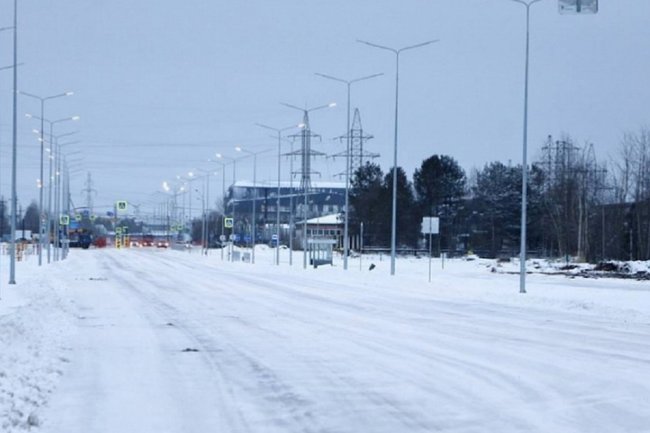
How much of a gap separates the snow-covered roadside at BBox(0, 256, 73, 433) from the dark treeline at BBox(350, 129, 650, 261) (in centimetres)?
5948

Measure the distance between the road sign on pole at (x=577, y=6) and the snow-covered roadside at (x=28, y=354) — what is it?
1454cm

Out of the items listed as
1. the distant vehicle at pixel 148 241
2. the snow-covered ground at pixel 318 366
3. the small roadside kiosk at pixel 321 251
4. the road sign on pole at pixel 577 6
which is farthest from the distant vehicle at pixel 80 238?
the road sign on pole at pixel 577 6

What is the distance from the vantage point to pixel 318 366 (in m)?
15.2

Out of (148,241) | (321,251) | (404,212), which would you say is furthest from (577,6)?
(148,241)

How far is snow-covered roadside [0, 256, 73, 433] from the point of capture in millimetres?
10789

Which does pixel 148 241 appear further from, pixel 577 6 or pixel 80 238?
pixel 577 6

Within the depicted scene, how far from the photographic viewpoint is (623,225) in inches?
3076

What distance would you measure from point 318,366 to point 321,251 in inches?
2068

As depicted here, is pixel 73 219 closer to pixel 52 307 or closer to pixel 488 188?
pixel 488 188

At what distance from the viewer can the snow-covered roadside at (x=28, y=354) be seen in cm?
1079

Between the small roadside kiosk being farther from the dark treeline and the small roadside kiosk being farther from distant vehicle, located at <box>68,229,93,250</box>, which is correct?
distant vehicle, located at <box>68,229,93,250</box>

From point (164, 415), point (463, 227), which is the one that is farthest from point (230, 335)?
point (463, 227)

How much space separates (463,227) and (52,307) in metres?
86.1

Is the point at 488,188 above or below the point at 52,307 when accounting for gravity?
above
